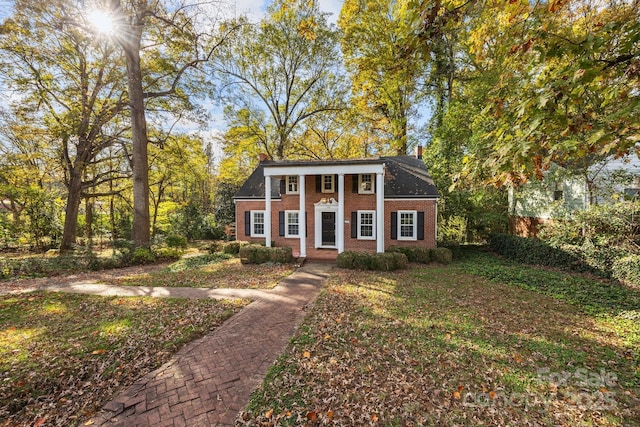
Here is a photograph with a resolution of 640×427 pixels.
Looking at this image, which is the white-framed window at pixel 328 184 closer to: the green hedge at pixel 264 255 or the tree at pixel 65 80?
the green hedge at pixel 264 255

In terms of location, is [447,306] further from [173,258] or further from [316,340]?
→ [173,258]

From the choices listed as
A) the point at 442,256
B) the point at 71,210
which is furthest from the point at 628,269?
the point at 71,210

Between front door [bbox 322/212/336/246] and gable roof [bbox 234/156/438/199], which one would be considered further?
front door [bbox 322/212/336/246]

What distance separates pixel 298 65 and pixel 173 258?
17.1 meters

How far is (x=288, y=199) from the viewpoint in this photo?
1673 centimetres

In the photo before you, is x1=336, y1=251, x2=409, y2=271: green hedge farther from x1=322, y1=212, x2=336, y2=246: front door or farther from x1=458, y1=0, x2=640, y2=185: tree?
x1=458, y1=0, x2=640, y2=185: tree

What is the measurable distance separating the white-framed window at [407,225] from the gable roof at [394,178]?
993 millimetres

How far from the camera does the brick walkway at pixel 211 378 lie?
3.48 m

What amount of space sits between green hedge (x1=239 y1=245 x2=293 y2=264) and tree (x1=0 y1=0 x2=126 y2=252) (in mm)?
8560

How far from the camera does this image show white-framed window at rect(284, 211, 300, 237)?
54.5 feet

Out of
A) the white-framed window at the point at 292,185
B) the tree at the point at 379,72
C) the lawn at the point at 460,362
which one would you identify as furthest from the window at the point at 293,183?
the lawn at the point at 460,362

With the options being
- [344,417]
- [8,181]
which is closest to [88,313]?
[344,417]

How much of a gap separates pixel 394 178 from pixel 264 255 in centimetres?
897

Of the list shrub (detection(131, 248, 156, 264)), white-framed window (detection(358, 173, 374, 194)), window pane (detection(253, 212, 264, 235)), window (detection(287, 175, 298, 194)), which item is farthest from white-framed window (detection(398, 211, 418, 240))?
shrub (detection(131, 248, 156, 264))
